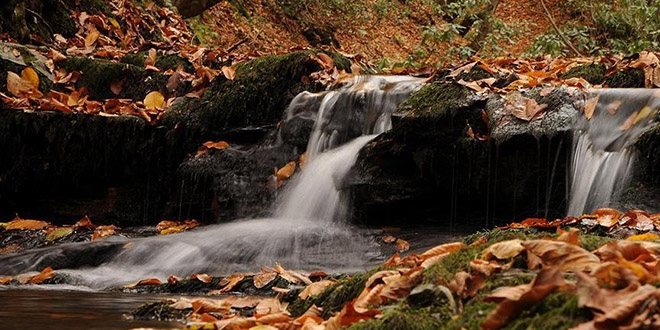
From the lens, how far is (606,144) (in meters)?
5.88

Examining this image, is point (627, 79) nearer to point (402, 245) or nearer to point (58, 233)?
point (402, 245)

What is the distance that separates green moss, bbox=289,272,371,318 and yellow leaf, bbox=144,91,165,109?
18.8ft

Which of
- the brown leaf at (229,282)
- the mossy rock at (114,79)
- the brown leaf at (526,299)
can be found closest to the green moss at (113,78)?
the mossy rock at (114,79)

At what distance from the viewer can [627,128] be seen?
5875 mm

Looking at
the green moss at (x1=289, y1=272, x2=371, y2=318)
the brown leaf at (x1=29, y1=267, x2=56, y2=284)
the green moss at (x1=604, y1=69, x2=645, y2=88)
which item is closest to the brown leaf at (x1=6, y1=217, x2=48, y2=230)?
the brown leaf at (x1=29, y1=267, x2=56, y2=284)

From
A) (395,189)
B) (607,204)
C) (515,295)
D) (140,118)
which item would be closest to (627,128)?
(607,204)

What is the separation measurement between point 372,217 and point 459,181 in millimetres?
832

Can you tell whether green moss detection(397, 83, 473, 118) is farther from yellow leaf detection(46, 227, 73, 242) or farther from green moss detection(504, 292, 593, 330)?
green moss detection(504, 292, 593, 330)

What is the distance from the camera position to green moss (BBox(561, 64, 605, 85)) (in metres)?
7.08

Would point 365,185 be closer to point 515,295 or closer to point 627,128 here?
point 627,128

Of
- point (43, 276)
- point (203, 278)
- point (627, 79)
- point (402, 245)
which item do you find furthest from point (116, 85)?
point (627, 79)

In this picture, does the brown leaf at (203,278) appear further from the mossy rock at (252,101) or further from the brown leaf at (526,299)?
the mossy rock at (252,101)

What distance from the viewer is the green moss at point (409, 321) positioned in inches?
84.2

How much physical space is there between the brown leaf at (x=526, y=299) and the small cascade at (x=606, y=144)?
4.08 m
